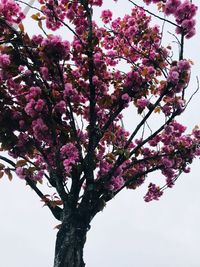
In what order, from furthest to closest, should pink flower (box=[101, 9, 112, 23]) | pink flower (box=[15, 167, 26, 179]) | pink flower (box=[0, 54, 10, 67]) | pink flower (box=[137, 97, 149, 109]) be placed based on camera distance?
pink flower (box=[101, 9, 112, 23]) → pink flower (box=[137, 97, 149, 109]) → pink flower (box=[15, 167, 26, 179]) → pink flower (box=[0, 54, 10, 67])

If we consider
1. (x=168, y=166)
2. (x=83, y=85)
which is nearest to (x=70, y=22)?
(x=83, y=85)

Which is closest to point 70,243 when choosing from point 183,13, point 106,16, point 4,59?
point 4,59

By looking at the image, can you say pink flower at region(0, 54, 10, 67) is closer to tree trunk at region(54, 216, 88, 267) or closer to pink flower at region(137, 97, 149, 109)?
pink flower at region(137, 97, 149, 109)

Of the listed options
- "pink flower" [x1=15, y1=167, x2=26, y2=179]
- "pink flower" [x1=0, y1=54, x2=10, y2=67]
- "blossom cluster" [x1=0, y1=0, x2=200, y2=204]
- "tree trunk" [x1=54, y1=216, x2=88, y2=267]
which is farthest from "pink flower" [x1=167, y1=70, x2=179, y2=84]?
"pink flower" [x1=15, y1=167, x2=26, y2=179]

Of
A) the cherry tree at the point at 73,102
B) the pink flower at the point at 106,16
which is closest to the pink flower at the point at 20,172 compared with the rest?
the cherry tree at the point at 73,102

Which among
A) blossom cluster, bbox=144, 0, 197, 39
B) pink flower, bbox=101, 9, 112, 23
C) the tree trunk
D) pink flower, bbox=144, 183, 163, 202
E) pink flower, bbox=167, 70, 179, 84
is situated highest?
pink flower, bbox=101, 9, 112, 23

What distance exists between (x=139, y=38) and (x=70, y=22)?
1.84 meters

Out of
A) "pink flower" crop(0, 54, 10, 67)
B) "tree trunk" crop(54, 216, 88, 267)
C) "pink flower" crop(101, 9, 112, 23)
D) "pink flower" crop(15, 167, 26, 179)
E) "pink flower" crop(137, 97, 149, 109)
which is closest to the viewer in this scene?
"tree trunk" crop(54, 216, 88, 267)

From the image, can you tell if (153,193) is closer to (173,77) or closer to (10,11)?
(173,77)

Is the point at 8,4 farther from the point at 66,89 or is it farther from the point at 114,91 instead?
the point at 114,91

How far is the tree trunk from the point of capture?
6.38m

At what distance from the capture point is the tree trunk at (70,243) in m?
6.38

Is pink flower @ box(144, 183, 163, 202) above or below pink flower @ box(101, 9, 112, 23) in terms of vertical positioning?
below

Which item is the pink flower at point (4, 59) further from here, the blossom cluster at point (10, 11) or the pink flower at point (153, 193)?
the pink flower at point (153, 193)
